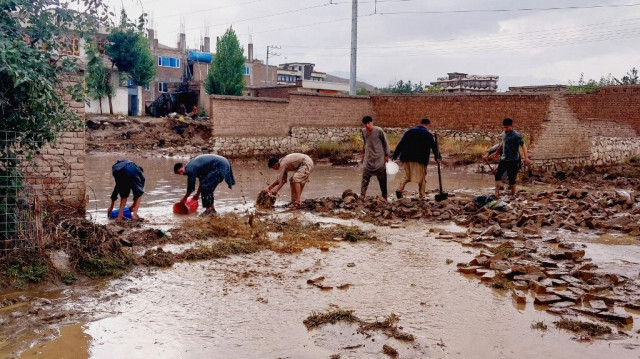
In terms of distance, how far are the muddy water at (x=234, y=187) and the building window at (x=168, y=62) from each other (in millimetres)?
31244

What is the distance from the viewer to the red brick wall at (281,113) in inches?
864

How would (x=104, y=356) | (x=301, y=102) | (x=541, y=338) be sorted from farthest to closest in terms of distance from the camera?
1. (x=301, y=102)
2. (x=541, y=338)
3. (x=104, y=356)

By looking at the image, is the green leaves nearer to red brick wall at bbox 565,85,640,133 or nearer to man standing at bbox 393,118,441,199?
red brick wall at bbox 565,85,640,133

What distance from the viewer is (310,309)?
5219 mm

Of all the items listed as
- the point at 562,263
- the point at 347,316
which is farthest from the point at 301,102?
the point at 347,316

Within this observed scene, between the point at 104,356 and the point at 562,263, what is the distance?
210 inches

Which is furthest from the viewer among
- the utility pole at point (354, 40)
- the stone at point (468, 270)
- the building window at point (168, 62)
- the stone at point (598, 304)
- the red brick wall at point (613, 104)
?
the building window at point (168, 62)

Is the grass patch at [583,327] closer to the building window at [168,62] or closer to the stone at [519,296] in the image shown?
the stone at [519,296]

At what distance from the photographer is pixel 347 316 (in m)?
4.93

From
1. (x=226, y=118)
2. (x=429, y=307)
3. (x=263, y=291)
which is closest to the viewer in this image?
(x=429, y=307)

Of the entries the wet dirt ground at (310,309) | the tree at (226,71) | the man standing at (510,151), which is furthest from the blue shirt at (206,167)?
the tree at (226,71)

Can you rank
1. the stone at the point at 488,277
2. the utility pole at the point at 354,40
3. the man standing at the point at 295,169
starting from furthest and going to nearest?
1. the utility pole at the point at 354,40
2. the man standing at the point at 295,169
3. the stone at the point at 488,277

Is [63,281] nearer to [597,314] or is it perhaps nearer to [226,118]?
[597,314]

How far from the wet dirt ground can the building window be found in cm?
4850
